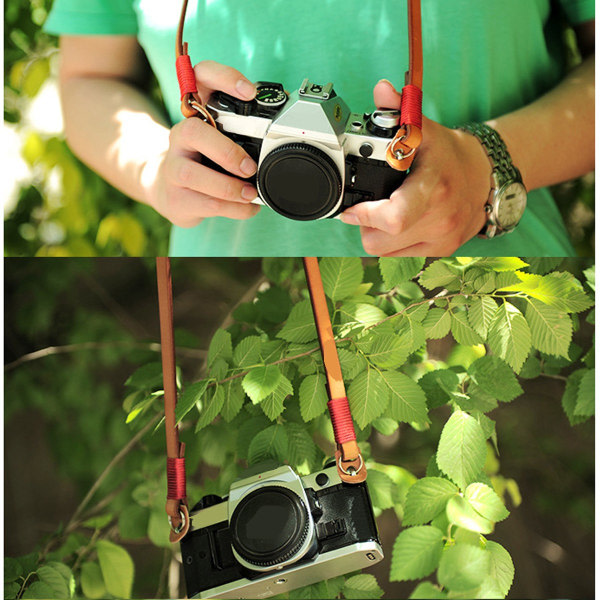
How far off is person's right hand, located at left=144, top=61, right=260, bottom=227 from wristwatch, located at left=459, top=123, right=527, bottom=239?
204 millimetres

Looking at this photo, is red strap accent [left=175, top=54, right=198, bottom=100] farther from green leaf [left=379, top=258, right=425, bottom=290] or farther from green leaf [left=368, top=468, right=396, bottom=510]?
green leaf [left=368, top=468, right=396, bottom=510]

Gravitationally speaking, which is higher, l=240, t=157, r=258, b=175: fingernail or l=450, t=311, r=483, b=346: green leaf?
l=240, t=157, r=258, b=175: fingernail

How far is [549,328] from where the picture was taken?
0.41 metres

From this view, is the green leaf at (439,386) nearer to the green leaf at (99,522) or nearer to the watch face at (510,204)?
the watch face at (510,204)

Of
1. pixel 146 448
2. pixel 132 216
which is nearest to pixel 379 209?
pixel 146 448

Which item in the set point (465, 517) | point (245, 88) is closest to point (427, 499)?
point (465, 517)

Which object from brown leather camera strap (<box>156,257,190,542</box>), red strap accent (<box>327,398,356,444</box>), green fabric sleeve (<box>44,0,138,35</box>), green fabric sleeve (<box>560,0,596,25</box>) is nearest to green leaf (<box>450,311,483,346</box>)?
red strap accent (<box>327,398,356,444</box>)

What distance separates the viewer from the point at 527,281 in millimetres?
424

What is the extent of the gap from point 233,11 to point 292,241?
0.22m

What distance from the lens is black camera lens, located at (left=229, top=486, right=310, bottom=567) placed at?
403mm

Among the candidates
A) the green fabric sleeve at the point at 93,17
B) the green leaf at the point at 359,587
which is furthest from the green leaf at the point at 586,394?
the green fabric sleeve at the point at 93,17

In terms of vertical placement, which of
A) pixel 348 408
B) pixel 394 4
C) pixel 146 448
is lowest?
pixel 146 448

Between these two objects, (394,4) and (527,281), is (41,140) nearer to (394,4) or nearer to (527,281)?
(394,4)

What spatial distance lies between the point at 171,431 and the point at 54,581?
0.17m
